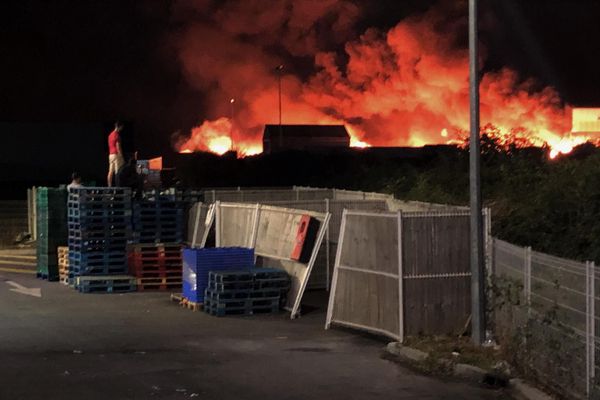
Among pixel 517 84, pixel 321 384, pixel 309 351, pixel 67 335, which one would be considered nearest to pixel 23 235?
pixel 67 335

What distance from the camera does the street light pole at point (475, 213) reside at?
13.0 meters

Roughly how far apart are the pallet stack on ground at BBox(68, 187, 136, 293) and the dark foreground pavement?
347 cm

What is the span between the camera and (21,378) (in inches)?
463

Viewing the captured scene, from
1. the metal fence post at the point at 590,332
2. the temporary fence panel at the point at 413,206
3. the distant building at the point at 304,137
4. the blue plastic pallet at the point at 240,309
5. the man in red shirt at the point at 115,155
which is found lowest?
the blue plastic pallet at the point at 240,309

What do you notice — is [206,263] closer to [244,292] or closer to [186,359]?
[244,292]

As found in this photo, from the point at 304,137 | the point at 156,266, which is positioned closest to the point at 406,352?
the point at 156,266

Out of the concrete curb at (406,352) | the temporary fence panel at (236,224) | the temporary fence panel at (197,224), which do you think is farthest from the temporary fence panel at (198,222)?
the concrete curb at (406,352)

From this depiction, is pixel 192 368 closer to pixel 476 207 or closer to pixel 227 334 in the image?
pixel 227 334

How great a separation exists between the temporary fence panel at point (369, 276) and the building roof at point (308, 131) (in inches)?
2218

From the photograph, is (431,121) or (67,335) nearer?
(67,335)

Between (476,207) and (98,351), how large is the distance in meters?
5.92

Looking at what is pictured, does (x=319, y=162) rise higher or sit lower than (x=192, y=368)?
higher

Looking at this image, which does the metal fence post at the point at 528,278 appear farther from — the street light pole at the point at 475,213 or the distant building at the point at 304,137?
the distant building at the point at 304,137

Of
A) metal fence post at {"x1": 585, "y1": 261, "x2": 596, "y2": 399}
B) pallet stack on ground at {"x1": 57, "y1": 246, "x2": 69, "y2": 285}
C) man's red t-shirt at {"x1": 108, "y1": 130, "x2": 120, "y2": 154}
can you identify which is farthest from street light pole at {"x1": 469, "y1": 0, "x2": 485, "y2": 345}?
pallet stack on ground at {"x1": 57, "y1": 246, "x2": 69, "y2": 285}
